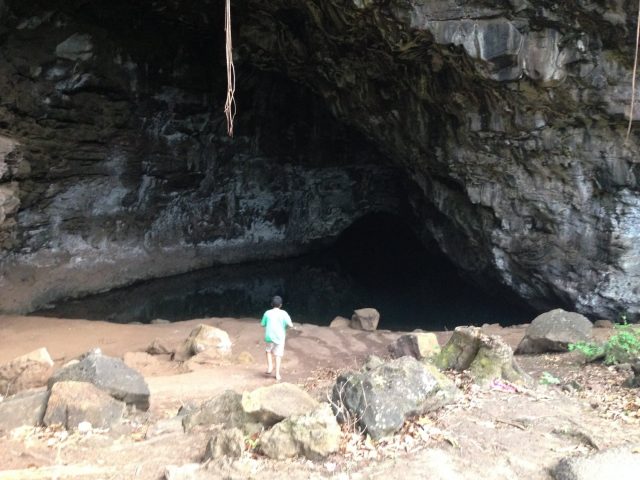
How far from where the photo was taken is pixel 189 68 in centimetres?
1647

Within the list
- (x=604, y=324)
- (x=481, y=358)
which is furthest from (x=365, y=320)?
(x=481, y=358)

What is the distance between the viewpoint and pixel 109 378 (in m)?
5.05

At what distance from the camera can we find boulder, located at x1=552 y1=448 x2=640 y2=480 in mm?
2936

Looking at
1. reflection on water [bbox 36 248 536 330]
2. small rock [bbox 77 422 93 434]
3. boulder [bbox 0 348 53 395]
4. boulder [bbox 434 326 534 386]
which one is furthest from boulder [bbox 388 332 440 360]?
reflection on water [bbox 36 248 536 330]

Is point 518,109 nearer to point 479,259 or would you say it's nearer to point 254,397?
point 479,259

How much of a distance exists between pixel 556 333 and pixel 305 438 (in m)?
5.90

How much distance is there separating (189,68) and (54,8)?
4.33 metres

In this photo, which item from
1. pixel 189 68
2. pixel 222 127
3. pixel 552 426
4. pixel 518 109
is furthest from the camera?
pixel 222 127

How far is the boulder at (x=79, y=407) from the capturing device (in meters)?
4.37

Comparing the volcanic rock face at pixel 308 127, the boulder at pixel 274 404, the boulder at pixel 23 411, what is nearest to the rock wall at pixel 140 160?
the volcanic rock face at pixel 308 127

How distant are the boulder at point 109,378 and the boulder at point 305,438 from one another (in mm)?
2118

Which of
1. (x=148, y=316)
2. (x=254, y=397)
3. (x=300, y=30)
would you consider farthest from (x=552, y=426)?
(x=148, y=316)

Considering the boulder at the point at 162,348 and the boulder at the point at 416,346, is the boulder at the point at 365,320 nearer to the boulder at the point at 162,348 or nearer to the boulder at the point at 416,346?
the boulder at the point at 416,346

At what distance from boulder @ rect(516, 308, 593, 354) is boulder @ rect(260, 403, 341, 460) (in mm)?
5585
